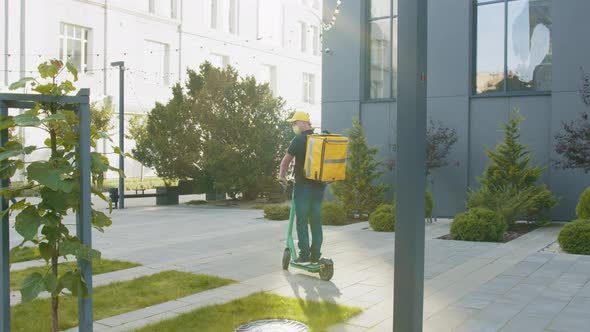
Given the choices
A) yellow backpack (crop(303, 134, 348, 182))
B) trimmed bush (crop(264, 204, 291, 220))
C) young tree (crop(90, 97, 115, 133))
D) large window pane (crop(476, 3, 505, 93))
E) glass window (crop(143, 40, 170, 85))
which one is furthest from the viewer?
glass window (crop(143, 40, 170, 85))

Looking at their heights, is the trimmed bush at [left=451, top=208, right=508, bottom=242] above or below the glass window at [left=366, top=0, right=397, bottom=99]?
below

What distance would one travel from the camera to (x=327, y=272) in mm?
7066

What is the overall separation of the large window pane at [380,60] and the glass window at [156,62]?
21.7 metres

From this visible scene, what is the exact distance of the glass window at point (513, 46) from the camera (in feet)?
43.5

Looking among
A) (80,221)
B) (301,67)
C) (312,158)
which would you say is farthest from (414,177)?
(301,67)

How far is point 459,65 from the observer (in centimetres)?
1411

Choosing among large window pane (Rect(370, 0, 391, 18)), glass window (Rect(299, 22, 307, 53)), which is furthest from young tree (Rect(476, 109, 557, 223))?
glass window (Rect(299, 22, 307, 53))

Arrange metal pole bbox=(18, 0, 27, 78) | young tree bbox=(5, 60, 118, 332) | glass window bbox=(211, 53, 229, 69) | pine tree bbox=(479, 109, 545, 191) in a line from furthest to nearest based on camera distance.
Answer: glass window bbox=(211, 53, 229, 69) < metal pole bbox=(18, 0, 27, 78) < pine tree bbox=(479, 109, 545, 191) < young tree bbox=(5, 60, 118, 332)

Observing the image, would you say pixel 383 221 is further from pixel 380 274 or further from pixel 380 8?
pixel 380 8

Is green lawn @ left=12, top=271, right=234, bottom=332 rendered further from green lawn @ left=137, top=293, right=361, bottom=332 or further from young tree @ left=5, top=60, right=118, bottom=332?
young tree @ left=5, top=60, right=118, bottom=332

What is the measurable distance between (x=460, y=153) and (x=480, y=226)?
4.16m

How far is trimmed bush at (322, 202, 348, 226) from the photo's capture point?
13148mm

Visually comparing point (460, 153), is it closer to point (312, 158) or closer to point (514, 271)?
point (514, 271)

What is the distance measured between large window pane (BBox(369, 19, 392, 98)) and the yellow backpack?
904 centimetres
